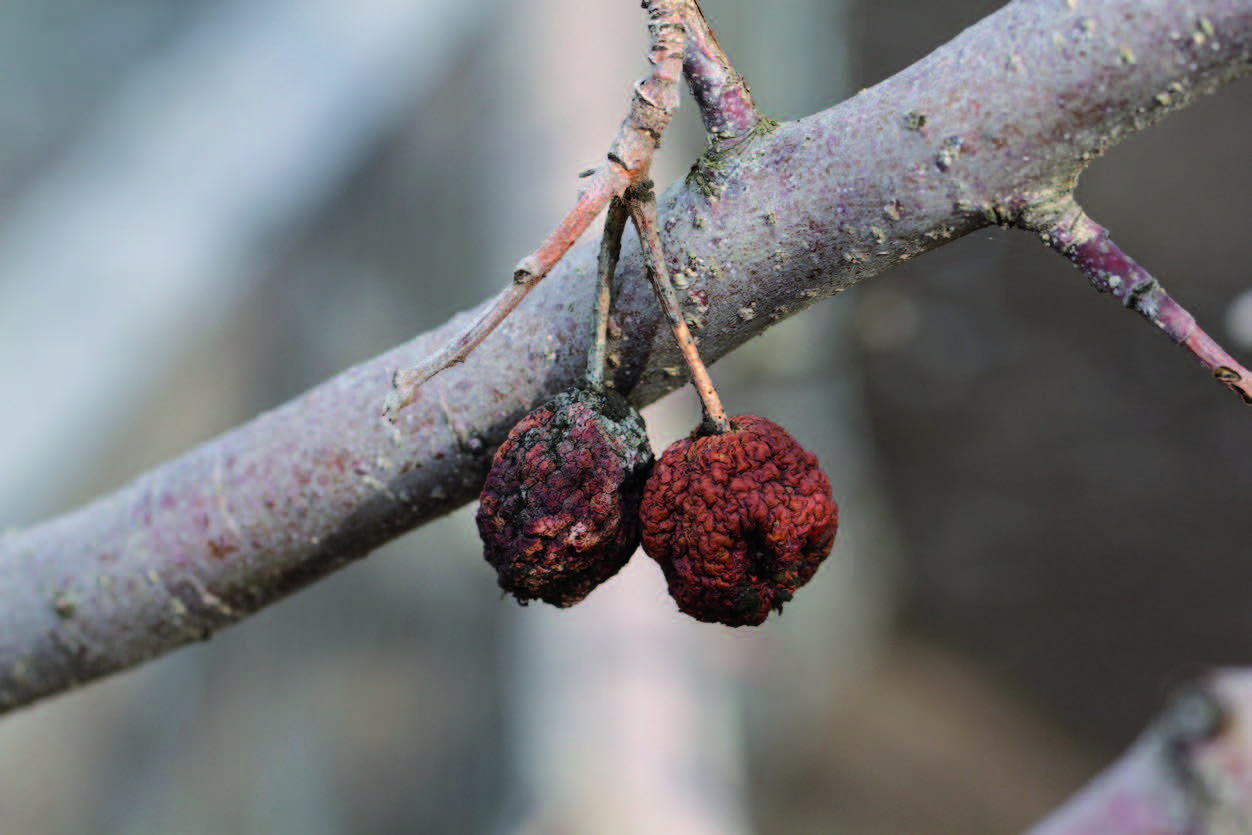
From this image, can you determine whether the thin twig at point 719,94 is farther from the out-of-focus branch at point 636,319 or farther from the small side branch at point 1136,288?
the small side branch at point 1136,288

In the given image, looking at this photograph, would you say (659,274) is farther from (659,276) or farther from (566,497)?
(566,497)

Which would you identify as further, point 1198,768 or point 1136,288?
point 1136,288

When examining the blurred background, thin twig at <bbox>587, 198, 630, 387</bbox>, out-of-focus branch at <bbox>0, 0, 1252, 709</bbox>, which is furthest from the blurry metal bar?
thin twig at <bbox>587, 198, 630, 387</bbox>

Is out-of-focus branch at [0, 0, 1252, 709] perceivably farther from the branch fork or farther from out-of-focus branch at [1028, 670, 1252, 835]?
out-of-focus branch at [1028, 670, 1252, 835]

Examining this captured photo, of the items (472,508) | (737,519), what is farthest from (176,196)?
(737,519)

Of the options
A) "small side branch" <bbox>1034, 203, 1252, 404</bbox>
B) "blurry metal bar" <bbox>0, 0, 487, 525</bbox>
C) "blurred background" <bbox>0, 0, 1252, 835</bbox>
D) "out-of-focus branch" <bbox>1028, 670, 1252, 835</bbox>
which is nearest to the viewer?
"out-of-focus branch" <bbox>1028, 670, 1252, 835</bbox>
